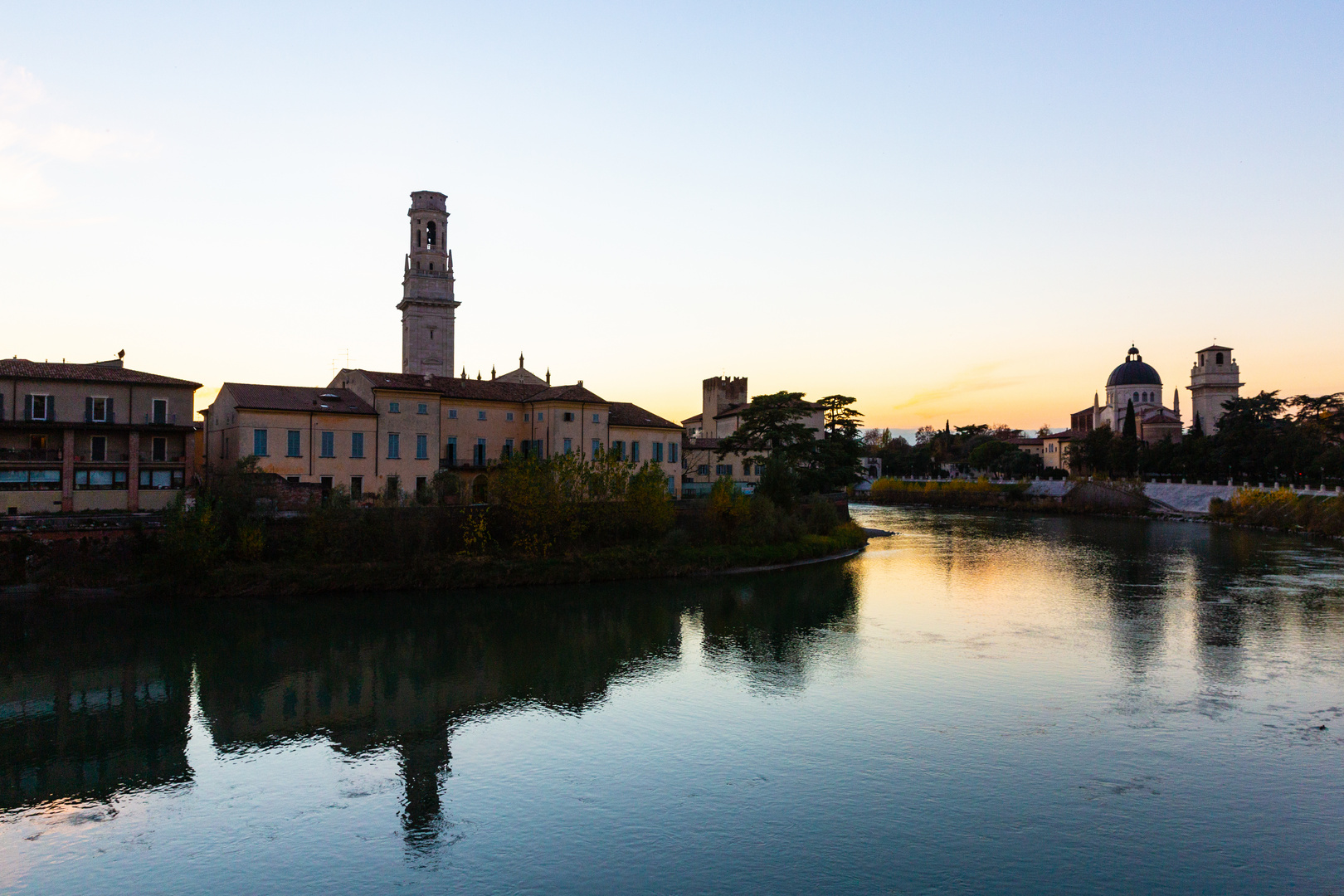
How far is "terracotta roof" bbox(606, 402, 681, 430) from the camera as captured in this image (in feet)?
153

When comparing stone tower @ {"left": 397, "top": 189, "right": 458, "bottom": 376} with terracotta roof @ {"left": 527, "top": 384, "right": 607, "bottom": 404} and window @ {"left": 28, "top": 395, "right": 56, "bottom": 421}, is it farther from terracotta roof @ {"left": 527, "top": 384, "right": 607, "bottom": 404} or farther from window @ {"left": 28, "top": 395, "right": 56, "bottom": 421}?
window @ {"left": 28, "top": 395, "right": 56, "bottom": 421}

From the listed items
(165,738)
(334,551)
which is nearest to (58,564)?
(334,551)

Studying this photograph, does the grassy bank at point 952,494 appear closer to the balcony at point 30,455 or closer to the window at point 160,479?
the window at point 160,479

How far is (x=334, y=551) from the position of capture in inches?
1309

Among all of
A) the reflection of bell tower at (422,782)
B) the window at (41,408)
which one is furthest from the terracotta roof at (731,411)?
the reflection of bell tower at (422,782)

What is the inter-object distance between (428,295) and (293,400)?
2231 centimetres

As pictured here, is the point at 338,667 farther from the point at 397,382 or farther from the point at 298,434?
the point at 397,382

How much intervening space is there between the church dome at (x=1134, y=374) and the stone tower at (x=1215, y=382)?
1194cm

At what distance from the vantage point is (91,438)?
33.8 metres

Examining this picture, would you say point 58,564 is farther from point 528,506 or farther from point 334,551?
point 528,506

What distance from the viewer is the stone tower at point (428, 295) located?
58.1m

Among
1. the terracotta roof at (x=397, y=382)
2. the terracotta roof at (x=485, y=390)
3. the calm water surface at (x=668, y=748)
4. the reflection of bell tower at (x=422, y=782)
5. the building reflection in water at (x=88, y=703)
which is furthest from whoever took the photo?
the terracotta roof at (x=485, y=390)

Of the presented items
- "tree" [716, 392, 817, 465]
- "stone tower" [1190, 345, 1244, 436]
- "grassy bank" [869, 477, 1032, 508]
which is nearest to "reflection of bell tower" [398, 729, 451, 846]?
"tree" [716, 392, 817, 465]

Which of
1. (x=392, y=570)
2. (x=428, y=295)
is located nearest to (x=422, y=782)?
(x=392, y=570)
